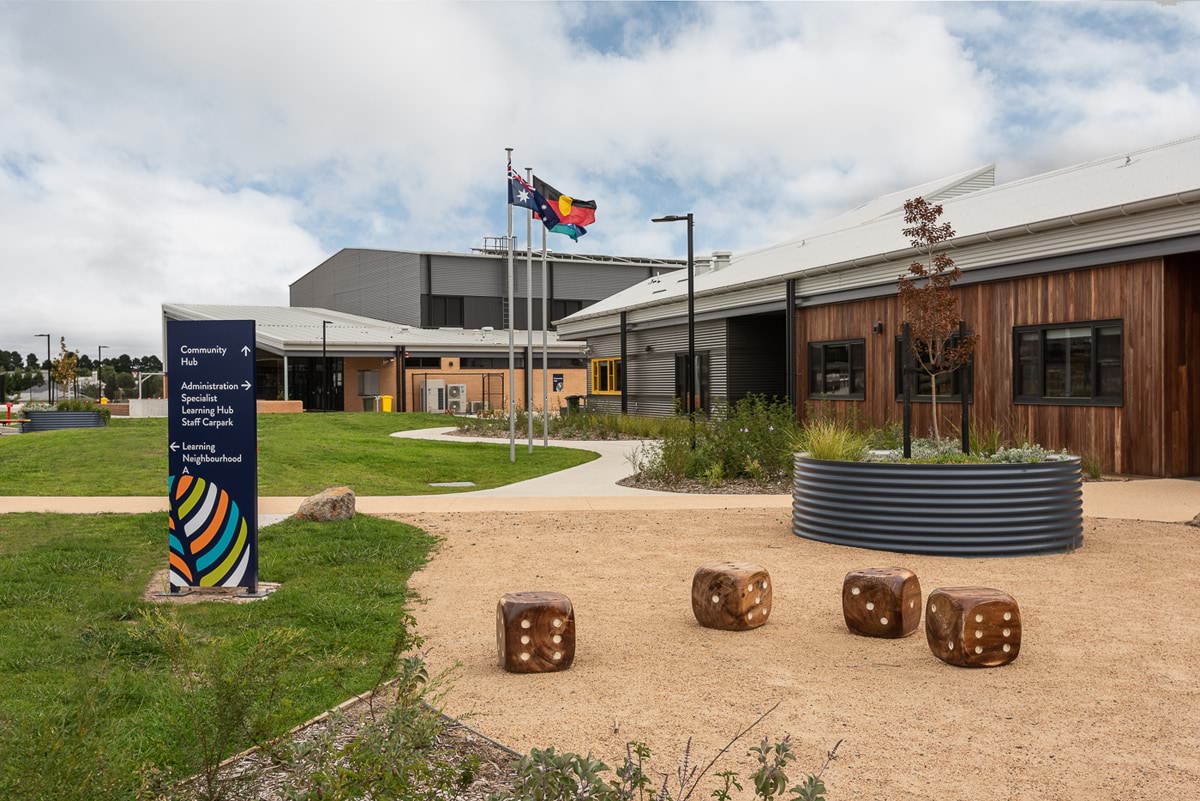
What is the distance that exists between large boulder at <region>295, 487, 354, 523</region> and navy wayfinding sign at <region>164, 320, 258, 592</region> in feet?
11.8

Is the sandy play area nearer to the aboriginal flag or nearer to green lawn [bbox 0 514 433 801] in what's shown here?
green lawn [bbox 0 514 433 801]

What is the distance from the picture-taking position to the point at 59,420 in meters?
31.0

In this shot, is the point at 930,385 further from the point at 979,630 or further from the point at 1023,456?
the point at 979,630

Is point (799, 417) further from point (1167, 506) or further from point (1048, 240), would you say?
point (1167, 506)

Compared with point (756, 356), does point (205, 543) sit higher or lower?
lower

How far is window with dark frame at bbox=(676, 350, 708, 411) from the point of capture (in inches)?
1166

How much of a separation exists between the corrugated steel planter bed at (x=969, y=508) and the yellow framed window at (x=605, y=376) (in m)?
25.7

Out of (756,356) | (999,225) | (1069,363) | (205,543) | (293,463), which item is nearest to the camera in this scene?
(205,543)

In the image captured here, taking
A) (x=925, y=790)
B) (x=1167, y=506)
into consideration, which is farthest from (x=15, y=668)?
(x=1167, y=506)

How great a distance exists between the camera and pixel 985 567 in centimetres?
884

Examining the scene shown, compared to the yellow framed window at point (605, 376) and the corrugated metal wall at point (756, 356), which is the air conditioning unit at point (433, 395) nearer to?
the yellow framed window at point (605, 376)

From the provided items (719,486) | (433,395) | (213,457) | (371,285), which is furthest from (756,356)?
(371,285)

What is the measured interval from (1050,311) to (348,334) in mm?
37482

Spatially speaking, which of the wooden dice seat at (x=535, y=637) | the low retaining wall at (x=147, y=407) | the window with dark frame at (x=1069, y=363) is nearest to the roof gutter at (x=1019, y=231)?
the window with dark frame at (x=1069, y=363)
